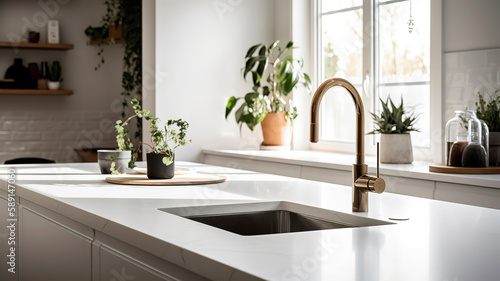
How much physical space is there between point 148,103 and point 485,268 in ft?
13.3

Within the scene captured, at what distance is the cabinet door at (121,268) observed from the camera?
1.42 meters

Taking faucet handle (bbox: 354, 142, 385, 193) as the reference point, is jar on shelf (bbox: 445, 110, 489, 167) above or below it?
above

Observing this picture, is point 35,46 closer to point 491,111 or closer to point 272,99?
point 272,99

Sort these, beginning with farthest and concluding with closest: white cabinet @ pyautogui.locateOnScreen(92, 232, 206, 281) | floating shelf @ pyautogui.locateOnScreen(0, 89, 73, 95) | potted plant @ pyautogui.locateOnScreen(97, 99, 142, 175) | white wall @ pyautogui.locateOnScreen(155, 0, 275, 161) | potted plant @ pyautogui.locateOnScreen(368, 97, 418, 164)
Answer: floating shelf @ pyautogui.locateOnScreen(0, 89, 73, 95) < white wall @ pyautogui.locateOnScreen(155, 0, 275, 161) < potted plant @ pyautogui.locateOnScreen(368, 97, 418, 164) < potted plant @ pyautogui.locateOnScreen(97, 99, 142, 175) < white cabinet @ pyautogui.locateOnScreen(92, 232, 206, 281)

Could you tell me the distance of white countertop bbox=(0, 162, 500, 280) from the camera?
109 cm

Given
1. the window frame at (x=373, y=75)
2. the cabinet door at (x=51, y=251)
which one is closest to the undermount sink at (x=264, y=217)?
the cabinet door at (x=51, y=251)

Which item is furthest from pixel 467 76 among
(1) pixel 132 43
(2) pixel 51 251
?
(1) pixel 132 43

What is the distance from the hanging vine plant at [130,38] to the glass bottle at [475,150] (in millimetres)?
3426

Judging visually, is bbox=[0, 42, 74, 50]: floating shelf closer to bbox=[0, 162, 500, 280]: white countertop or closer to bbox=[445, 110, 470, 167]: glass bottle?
bbox=[0, 162, 500, 280]: white countertop

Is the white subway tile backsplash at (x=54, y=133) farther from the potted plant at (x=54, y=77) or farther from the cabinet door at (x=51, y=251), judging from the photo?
the cabinet door at (x=51, y=251)

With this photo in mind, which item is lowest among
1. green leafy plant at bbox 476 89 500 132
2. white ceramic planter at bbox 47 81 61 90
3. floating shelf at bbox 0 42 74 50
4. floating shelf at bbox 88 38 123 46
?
green leafy plant at bbox 476 89 500 132

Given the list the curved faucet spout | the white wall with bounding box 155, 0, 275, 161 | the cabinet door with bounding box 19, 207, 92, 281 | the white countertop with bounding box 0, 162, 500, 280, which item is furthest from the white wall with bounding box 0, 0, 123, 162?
the curved faucet spout

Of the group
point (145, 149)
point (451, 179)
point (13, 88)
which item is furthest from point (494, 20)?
point (13, 88)

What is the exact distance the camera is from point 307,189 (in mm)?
2297
